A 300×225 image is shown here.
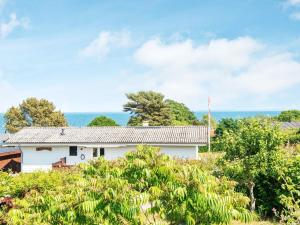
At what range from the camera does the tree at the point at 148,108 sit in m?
70.3

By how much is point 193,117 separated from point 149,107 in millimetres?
31298

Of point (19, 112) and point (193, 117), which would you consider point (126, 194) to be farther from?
point (193, 117)

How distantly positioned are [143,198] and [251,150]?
1126cm

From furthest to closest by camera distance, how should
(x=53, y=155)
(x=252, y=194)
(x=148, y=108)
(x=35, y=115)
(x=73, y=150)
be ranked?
(x=148, y=108) → (x=35, y=115) → (x=73, y=150) → (x=53, y=155) → (x=252, y=194)

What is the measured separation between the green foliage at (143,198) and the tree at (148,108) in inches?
2397

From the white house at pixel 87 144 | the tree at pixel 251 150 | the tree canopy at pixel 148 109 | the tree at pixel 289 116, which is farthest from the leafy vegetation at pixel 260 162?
the tree at pixel 289 116

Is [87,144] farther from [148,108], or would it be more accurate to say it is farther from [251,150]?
[148,108]

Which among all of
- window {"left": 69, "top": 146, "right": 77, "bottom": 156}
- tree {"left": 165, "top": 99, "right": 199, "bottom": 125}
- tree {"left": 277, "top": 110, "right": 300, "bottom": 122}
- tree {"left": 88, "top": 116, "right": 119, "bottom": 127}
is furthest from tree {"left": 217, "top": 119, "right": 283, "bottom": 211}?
tree {"left": 277, "top": 110, "right": 300, "bottom": 122}

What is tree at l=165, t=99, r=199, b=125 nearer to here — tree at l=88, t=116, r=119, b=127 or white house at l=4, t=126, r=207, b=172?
tree at l=88, t=116, r=119, b=127

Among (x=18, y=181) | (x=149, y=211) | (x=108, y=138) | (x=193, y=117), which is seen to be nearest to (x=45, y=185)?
(x=18, y=181)

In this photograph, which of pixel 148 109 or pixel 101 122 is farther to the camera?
pixel 148 109

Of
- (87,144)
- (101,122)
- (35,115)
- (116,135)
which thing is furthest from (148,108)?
(87,144)

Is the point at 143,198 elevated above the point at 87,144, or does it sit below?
above

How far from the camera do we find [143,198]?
7328 mm
